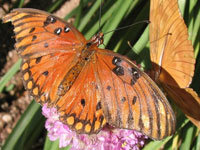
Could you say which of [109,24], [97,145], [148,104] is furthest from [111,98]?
[109,24]

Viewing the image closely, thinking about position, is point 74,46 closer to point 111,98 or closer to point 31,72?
point 31,72

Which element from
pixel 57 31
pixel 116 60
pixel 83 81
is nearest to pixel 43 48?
pixel 57 31

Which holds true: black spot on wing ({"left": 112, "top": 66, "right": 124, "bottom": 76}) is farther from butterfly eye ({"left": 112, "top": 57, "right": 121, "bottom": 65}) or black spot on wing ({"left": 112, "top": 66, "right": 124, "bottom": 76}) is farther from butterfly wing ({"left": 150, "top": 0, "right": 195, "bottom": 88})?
butterfly wing ({"left": 150, "top": 0, "right": 195, "bottom": 88})

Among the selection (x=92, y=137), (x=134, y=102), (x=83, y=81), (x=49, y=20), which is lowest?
(x=92, y=137)

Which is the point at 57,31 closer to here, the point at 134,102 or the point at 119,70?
the point at 119,70

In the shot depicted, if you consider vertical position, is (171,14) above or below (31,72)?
above

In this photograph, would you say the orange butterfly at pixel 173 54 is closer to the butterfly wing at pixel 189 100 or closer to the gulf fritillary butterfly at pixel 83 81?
the butterfly wing at pixel 189 100
